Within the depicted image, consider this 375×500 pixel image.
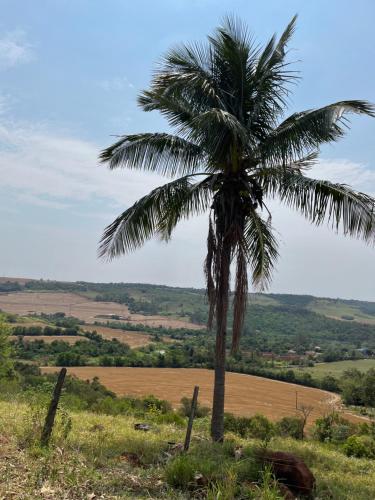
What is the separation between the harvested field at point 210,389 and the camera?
39.8m

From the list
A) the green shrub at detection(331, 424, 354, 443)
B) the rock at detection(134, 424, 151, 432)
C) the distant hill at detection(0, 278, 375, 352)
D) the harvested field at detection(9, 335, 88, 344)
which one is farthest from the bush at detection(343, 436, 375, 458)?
the distant hill at detection(0, 278, 375, 352)

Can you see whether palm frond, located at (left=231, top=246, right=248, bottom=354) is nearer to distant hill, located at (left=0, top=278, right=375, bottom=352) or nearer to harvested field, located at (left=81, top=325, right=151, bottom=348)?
harvested field, located at (left=81, top=325, right=151, bottom=348)

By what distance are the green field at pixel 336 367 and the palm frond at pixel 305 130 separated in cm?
6376

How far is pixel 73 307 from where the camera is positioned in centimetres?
13088

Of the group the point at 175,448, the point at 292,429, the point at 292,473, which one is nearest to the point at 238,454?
the point at 175,448

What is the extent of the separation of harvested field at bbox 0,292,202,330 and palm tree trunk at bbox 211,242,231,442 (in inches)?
4170

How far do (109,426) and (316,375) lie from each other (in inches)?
2494

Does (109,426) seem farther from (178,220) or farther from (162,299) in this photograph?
(162,299)

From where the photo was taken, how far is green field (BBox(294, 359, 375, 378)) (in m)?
70.9

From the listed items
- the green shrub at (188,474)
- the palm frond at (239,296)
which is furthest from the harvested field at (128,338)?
the green shrub at (188,474)

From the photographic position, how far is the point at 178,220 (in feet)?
32.1

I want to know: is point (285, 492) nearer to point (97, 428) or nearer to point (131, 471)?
point (131, 471)

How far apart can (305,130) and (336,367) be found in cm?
7814

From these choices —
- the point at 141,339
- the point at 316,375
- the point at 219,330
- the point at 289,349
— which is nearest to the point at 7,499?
the point at 219,330
